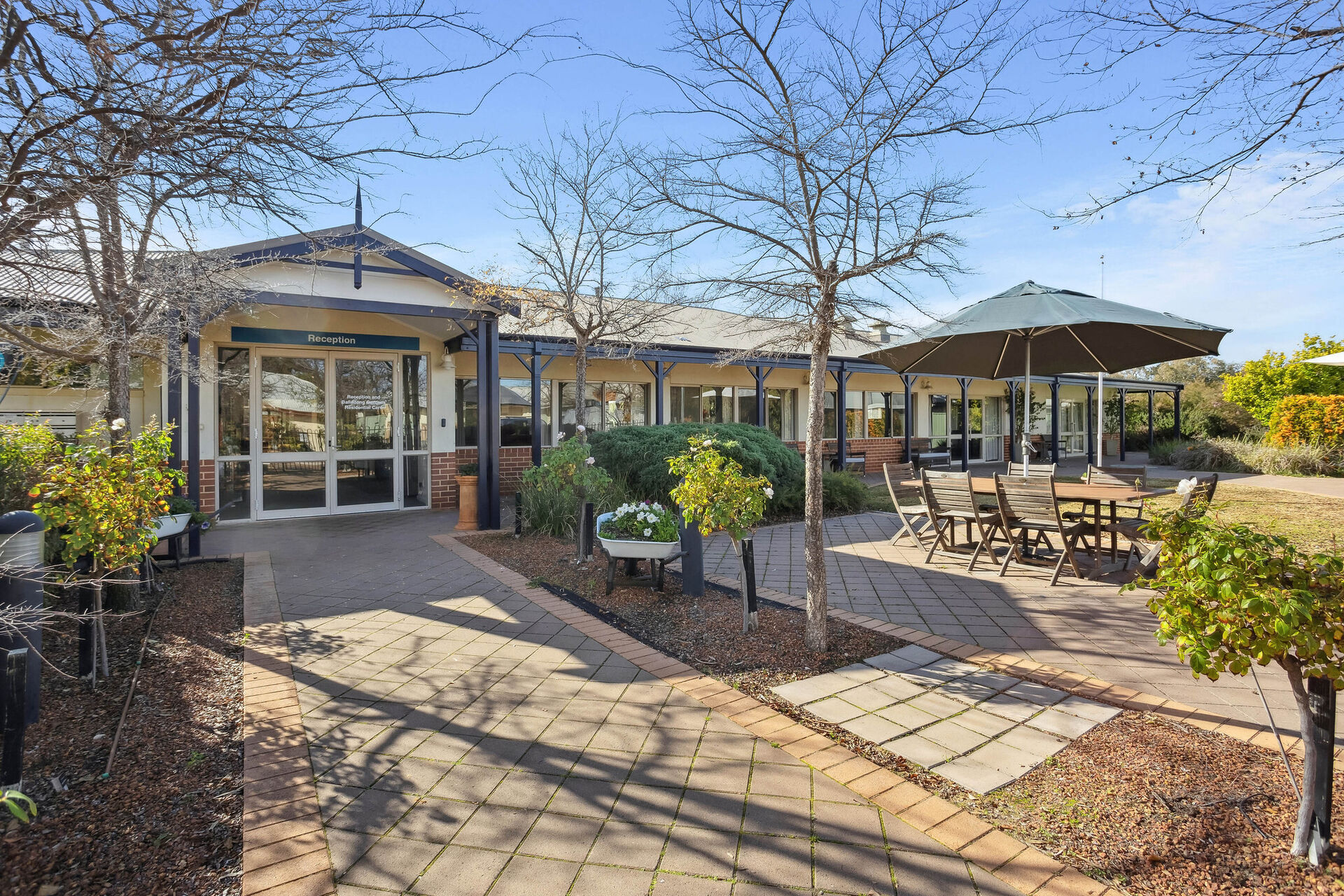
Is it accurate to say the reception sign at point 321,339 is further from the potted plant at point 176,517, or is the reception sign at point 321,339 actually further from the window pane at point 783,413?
the window pane at point 783,413

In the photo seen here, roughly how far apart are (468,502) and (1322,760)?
798 centimetres

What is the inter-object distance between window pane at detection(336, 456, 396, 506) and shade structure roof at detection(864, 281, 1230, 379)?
751cm

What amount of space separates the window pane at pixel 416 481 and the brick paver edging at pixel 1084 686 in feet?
25.6

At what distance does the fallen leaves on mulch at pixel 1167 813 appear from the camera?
2012 mm

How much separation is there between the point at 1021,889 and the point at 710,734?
1311 mm

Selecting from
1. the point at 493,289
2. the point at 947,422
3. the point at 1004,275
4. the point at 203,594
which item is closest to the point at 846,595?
the point at 1004,275

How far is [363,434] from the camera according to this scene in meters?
10.1

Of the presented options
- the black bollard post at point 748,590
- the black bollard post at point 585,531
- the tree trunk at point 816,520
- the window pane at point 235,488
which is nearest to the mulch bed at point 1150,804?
the tree trunk at point 816,520

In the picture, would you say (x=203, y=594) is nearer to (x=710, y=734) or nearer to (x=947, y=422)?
(x=710, y=734)

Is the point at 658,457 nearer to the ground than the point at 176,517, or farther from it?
farther from it

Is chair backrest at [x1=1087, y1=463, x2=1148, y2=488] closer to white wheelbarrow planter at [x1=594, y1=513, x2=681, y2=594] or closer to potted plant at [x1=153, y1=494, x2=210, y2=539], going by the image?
white wheelbarrow planter at [x1=594, y1=513, x2=681, y2=594]

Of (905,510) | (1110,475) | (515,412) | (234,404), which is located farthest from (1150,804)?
(515,412)

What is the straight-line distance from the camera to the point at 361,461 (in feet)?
→ 33.2

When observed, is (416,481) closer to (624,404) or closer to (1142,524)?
(624,404)
